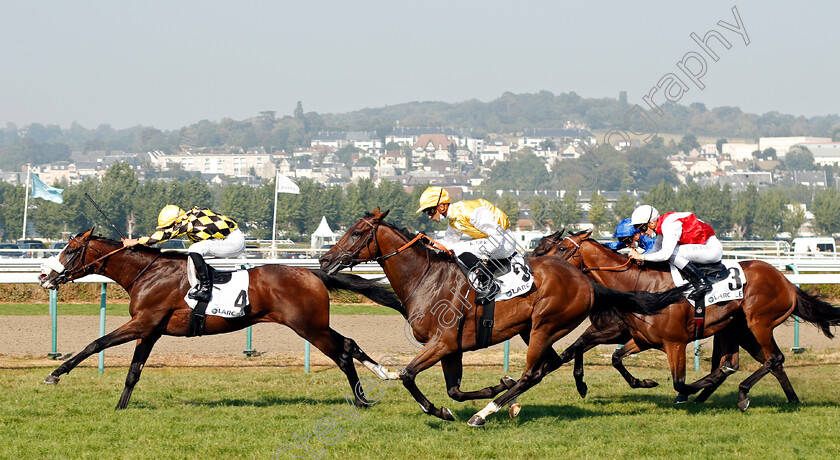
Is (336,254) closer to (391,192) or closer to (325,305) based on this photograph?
(325,305)

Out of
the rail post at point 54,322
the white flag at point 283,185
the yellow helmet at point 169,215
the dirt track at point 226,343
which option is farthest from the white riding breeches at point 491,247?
the white flag at point 283,185

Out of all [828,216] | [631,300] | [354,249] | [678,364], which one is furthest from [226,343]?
[828,216]

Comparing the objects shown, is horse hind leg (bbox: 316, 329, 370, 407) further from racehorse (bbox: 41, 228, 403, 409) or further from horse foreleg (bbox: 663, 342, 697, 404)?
horse foreleg (bbox: 663, 342, 697, 404)

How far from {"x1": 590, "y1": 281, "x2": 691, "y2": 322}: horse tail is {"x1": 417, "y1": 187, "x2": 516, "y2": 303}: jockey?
2.59 ft

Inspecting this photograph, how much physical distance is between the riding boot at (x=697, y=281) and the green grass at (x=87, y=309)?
888 cm

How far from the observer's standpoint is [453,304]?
20.9ft

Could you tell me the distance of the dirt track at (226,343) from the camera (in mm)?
10250

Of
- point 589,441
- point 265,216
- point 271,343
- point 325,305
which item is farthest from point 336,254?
point 265,216

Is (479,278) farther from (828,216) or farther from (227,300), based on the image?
(828,216)

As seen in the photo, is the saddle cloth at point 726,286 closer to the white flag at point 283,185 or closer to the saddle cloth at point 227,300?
the saddle cloth at point 227,300

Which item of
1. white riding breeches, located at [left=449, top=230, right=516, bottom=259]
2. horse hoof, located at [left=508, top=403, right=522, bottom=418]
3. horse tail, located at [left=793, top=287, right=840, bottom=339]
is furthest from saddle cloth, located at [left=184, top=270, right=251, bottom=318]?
horse tail, located at [left=793, top=287, right=840, bottom=339]

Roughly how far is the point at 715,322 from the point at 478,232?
2.04 metres

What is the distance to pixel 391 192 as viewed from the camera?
8394 centimetres

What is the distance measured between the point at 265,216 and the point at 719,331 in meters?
68.5
